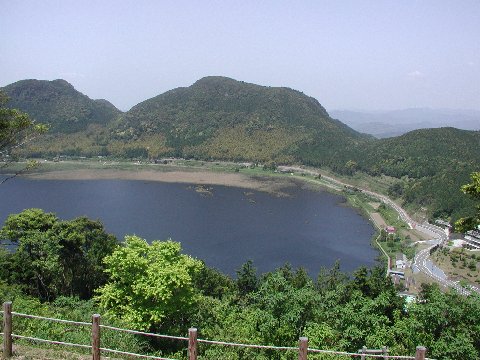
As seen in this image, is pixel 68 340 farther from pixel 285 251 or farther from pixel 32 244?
pixel 285 251

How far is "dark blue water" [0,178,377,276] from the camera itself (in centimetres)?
5066

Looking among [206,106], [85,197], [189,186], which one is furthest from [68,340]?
[206,106]

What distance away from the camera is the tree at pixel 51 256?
62.7ft

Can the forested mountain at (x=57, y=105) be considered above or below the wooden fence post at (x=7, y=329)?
above

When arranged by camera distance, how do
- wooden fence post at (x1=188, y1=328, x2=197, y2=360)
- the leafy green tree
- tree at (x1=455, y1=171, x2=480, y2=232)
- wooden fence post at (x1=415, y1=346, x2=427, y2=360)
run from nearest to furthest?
wooden fence post at (x1=415, y1=346, x2=427, y2=360)
wooden fence post at (x1=188, y1=328, x2=197, y2=360)
the leafy green tree
tree at (x1=455, y1=171, x2=480, y2=232)

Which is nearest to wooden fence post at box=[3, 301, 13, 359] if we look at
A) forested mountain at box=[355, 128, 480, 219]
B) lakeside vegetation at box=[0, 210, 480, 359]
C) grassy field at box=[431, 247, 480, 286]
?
lakeside vegetation at box=[0, 210, 480, 359]

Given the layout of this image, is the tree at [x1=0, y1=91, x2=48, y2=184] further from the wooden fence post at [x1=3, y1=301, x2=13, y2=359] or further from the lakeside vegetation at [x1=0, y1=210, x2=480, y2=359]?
the wooden fence post at [x1=3, y1=301, x2=13, y2=359]

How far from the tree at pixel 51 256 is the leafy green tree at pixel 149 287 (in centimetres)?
886

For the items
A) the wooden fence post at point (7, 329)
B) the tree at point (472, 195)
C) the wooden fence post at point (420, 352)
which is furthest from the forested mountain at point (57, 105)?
the wooden fence post at point (420, 352)

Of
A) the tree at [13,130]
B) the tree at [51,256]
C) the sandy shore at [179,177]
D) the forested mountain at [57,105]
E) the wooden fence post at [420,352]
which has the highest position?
the forested mountain at [57,105]

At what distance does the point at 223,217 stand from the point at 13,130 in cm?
5508

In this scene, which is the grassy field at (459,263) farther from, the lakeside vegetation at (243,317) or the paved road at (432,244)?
the lakeside vegetation at (243,317)

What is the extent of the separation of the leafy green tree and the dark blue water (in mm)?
32805

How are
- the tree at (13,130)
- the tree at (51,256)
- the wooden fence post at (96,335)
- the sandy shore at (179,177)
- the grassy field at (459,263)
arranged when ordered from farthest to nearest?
the sandy shore at (179,177) < the grassy field at (459,263) < the tree at (51,256) < the tree at (13,130) < the wooden fence post at (96,335)
